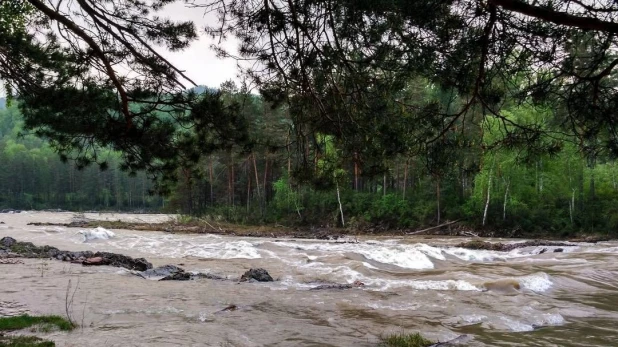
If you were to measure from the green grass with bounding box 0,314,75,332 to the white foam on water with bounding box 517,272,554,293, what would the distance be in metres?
9.95

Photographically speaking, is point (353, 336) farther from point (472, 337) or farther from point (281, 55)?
point (281, 55)

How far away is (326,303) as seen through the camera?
954 cm

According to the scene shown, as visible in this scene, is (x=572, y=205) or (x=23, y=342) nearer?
(x=23, y=342)

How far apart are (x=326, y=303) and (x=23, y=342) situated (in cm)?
567

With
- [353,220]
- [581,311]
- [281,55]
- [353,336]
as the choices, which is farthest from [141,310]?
[353,220]

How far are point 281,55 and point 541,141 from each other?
3.19 m

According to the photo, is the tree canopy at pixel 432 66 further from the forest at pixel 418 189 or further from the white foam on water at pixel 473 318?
the white foam on water at pixel 473 318

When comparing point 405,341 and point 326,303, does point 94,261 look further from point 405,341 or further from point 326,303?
point 405,341

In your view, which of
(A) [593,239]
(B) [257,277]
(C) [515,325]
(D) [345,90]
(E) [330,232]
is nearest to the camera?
(D) [345,90]

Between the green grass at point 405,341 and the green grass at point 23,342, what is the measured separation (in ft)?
13.3

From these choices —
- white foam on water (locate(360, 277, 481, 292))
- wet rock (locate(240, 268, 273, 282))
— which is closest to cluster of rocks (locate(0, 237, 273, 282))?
wet rock (locate(240, 268, 273, 282))

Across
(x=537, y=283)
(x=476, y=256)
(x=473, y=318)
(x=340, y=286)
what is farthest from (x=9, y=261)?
(x=476, y=256)

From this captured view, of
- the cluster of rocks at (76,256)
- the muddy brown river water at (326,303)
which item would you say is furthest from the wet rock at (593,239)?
the cluster of rocks at (76,256)

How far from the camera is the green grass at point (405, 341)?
6113 mm
